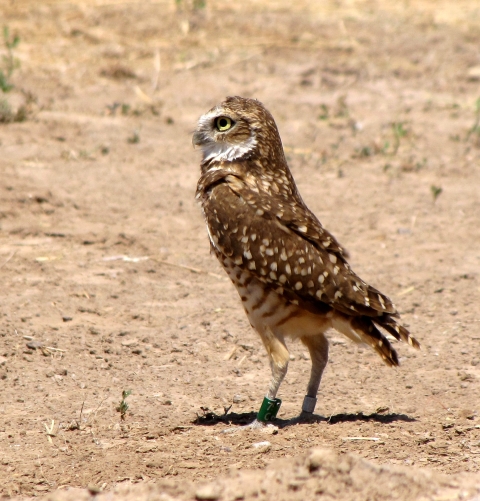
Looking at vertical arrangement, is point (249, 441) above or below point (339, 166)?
below

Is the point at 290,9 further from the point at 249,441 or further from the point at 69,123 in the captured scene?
the point at 249,441

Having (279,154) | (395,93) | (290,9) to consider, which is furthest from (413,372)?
(290,9)

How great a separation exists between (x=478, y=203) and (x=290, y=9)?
761cm

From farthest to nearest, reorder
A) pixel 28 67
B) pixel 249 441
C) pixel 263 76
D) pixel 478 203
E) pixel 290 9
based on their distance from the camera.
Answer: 1. pixel 290 9
2. pixel 263 76
3. pixel 28 67
4. pixel 478 203
5. pixel 249 441

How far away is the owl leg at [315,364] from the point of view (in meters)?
5.73

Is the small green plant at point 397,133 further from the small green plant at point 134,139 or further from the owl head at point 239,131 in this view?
the owl head at point 239,131

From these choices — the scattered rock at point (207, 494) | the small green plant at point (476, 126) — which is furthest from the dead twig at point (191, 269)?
the small green plant at point (476, 126)

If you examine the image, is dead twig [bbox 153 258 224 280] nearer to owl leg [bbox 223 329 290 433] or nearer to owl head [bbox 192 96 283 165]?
owl head [bbox 192 96 283 165]

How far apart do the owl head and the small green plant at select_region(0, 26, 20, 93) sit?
5383 millimetres

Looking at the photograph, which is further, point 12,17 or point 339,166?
point 12,17

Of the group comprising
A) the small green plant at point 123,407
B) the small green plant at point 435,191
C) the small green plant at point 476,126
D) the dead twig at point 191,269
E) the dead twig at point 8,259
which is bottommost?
the small green plant at point 123,407

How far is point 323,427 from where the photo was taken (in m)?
5.36

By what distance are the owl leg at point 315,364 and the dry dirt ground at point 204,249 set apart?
107mm

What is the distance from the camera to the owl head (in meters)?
5.97
